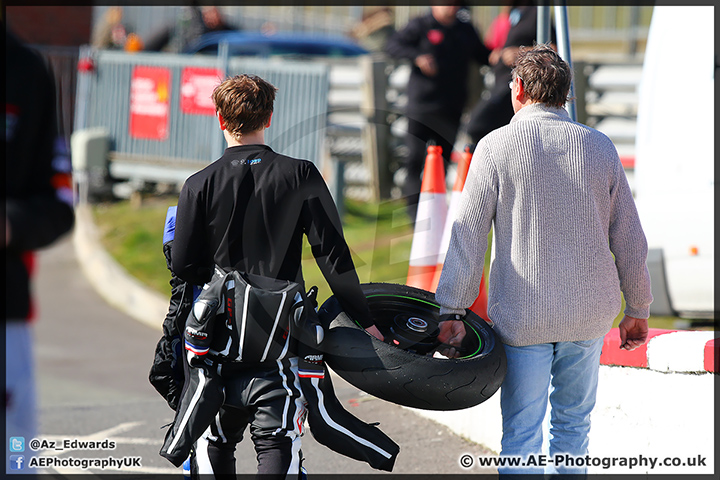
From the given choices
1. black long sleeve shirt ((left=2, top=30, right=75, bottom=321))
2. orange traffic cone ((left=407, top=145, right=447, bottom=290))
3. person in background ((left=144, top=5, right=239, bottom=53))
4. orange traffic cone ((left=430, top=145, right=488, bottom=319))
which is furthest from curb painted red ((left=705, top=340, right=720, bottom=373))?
person in background ((left=144, top=5, right=239, bottom=53))

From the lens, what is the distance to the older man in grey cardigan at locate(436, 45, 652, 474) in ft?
9.78

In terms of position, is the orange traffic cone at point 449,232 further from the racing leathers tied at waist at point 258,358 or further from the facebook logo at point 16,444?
the facebook logo at point 16,444

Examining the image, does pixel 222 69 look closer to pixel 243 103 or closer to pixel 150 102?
pixel 150 102

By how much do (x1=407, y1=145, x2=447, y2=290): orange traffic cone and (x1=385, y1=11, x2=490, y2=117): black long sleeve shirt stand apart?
3512 millimetres

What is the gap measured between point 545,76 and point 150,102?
9627mm

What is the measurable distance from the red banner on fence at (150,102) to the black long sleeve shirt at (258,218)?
8.95 m

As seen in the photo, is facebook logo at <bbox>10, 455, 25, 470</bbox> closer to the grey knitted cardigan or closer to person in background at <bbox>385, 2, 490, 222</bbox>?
the grey knitted cardigan

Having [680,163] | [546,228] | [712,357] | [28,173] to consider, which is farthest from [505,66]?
[28,173]

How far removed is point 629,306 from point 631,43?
1505 centimetres

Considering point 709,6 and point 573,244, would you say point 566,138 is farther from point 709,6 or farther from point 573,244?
point 709,6

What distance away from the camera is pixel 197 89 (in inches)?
438

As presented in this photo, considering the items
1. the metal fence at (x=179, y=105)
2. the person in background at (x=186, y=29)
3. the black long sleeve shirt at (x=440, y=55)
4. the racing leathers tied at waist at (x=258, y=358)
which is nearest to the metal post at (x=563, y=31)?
the racing leathers tied at waist at (x=258, y=358)

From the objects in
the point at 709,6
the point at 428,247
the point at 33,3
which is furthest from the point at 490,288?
the point at 33,3

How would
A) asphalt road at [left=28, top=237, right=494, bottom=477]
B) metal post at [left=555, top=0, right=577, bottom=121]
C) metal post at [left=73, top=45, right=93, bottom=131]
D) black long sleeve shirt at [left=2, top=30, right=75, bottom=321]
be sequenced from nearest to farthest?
black long sleeve shirt at [left=2, top=30, right=75, bottom=321], asphalt road at [left=28, top=237, right=494, bottom=477], metal post at [left=555, top=0, right=577, bottom=121], metal post at [left=73, top=45, right=93, bottom=131]
